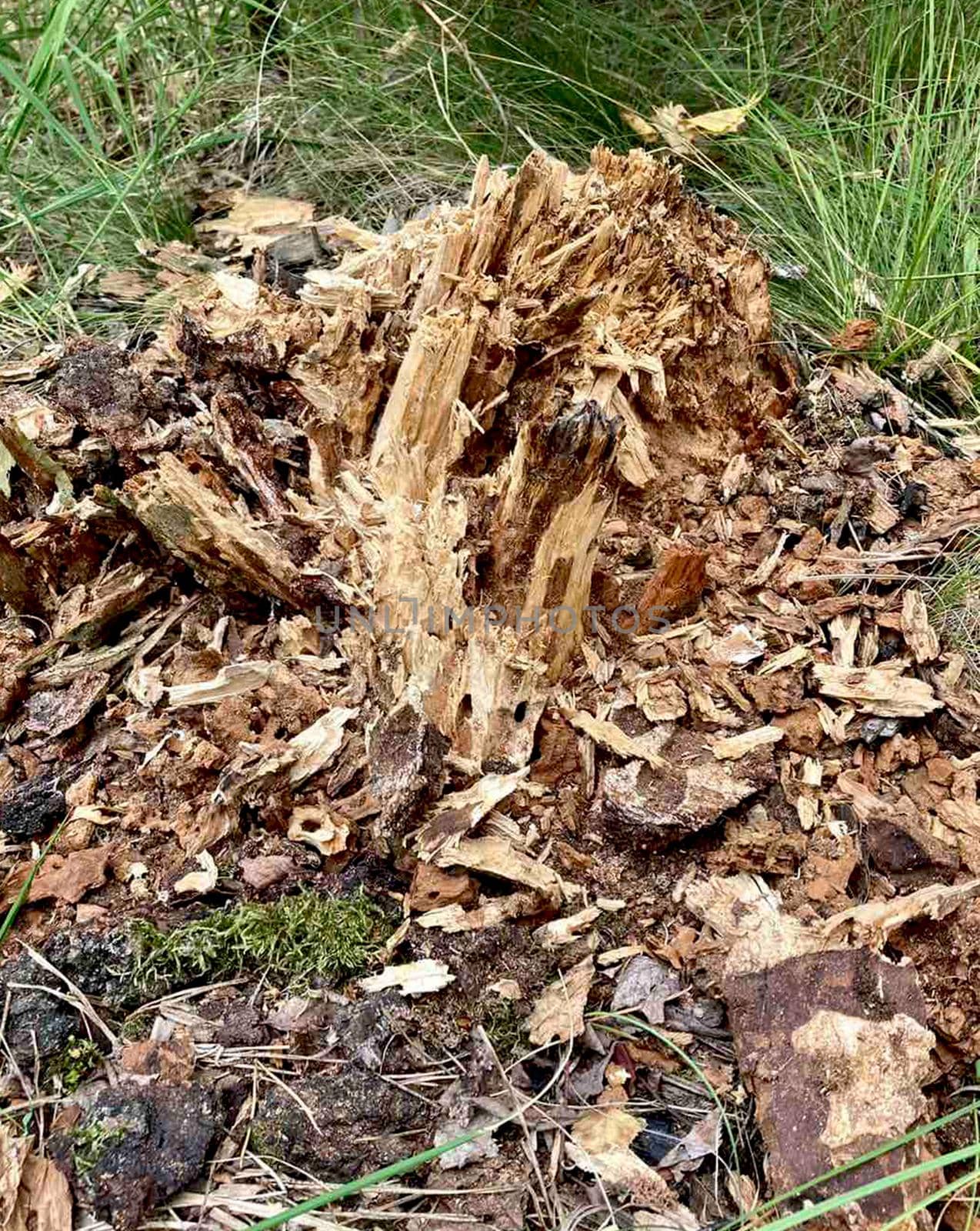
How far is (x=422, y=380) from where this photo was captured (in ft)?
6.19

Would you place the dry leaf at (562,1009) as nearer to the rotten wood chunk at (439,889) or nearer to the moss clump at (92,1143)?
the rotten wood chunk at (439,889)

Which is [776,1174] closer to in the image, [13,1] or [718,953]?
[718,953]

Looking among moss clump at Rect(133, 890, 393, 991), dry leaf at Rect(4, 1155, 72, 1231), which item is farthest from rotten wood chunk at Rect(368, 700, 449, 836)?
dry leaf at Rect(4, 1155, 72, 1231)

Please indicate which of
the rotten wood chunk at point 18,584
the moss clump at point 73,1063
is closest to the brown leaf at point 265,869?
the moss clump at point 73,1063

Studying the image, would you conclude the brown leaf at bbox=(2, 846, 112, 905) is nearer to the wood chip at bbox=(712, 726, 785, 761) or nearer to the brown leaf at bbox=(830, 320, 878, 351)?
the wood chip at bbox=(712, 726, 785, 761)

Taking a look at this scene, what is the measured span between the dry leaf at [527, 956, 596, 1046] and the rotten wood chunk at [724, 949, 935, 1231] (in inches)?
8.1

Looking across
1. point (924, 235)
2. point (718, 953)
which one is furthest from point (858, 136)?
point (718, 953)

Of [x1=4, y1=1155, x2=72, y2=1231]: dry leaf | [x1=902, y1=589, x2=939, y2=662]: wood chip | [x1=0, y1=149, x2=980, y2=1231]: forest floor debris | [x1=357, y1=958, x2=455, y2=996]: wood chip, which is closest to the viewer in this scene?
[x1=4, y1=1155, x2=72, y2=1231]: dry leaf

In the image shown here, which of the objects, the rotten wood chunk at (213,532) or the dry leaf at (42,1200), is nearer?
the dry leaf at (42,1200)

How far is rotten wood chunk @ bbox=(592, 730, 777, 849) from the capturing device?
1.58 m

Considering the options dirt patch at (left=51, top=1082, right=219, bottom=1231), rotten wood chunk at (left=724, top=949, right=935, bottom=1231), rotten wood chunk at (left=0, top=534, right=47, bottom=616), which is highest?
rotten wood chunk at (left=0, top=534, right=47, bottom=616)

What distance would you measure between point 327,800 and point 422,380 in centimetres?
81

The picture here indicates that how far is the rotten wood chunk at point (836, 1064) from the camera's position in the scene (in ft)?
4.03

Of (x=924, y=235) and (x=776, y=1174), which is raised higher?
(x=924, y=235)
